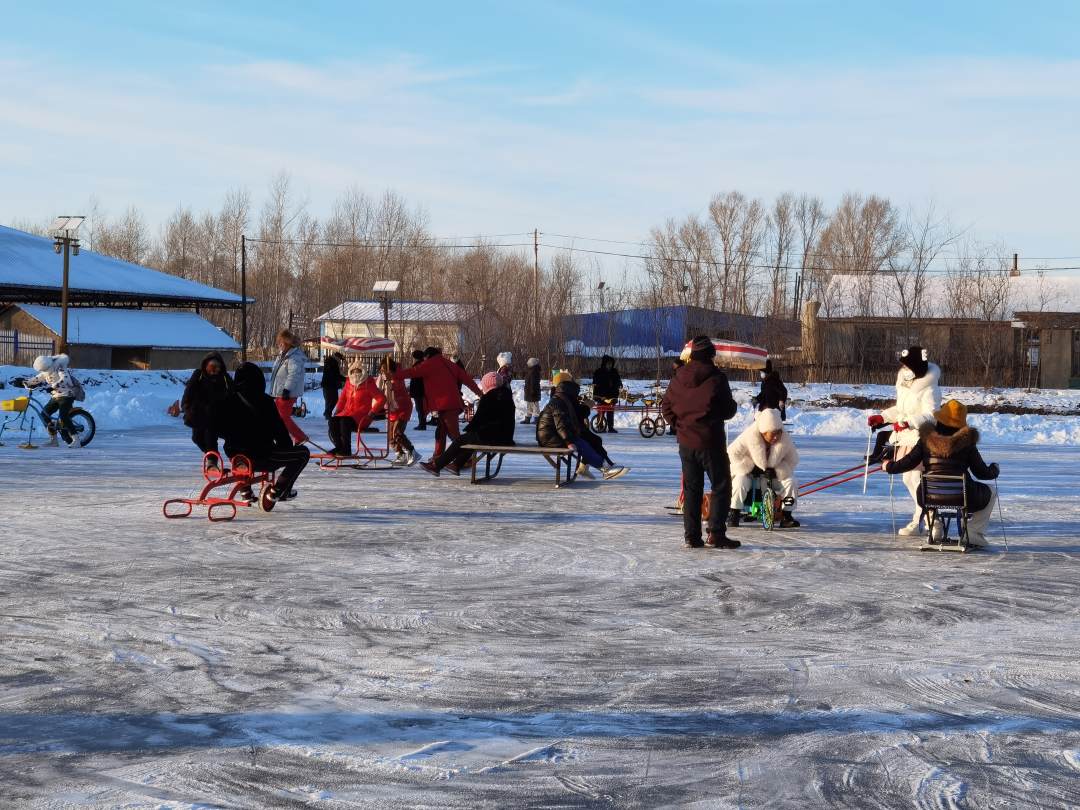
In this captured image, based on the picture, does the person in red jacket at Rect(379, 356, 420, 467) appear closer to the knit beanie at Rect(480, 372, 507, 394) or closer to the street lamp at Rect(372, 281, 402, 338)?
the knit beanie at Rect(480, 372, 507, 394)

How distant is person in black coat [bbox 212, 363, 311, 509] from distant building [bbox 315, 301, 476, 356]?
42286mm

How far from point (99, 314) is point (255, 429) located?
50.3 m

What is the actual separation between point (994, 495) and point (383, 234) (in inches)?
2952

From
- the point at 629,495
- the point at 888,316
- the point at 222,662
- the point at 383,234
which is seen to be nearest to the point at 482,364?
the point at 888,316

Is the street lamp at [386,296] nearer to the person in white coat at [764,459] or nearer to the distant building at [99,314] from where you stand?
the distant building at [99,314]

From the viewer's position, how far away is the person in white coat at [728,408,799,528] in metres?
11.0

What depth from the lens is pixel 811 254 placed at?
81625 millimetres

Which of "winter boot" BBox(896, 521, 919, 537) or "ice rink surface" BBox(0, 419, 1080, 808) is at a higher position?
"winter boot" BBox(896, 521, 919, 537)

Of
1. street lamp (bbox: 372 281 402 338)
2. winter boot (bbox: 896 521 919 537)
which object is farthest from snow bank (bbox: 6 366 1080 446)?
winter boot (bbox: 896 521 919 537)

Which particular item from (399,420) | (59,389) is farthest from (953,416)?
(59,389)

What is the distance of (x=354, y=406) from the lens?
17453 millimetres

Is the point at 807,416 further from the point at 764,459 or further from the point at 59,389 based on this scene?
the point at 764,459

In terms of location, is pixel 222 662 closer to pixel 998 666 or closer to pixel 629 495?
pixel 998 666

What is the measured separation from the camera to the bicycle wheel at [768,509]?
11.2 metres
